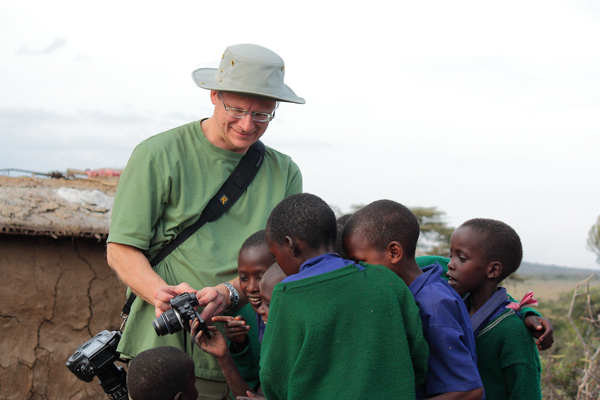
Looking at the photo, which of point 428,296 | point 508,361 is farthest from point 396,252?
point 508,361

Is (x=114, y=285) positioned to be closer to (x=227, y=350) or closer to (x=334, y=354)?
(x=227, y=350)

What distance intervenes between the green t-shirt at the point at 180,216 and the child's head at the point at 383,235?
837 mm

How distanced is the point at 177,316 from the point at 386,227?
927 mm

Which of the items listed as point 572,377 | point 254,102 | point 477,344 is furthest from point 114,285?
point 572,377

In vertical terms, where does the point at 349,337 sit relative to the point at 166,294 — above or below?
above

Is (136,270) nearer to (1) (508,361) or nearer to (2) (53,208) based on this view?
(1) (508,361)

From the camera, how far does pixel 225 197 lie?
2.84 metres

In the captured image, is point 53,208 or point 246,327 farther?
point 53,208

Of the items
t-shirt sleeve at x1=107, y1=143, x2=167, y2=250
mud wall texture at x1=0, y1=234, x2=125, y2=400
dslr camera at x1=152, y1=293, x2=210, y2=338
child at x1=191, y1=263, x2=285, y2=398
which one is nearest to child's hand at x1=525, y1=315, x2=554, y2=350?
child at x1=191, y1=263, x2=285, y2=398

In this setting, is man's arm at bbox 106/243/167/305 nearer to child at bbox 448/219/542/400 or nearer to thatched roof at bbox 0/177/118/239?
child at bbox 448/219/542/400

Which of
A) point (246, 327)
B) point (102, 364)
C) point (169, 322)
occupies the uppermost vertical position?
point (169, 322)

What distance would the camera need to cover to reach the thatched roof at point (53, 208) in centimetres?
439

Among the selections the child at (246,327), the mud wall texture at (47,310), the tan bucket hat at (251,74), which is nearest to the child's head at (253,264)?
the child at (246,327)

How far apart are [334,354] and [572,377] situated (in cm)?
480
